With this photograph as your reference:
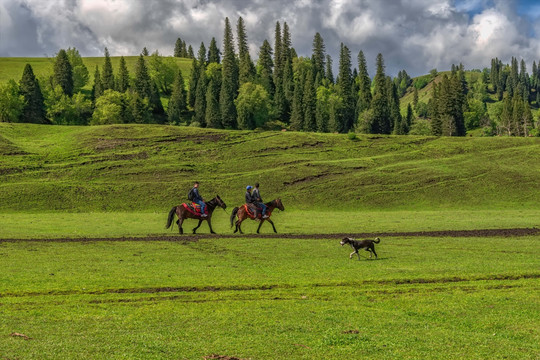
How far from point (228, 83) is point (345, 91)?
40.9 m

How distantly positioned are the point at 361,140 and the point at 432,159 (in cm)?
1754

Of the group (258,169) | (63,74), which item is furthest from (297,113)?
(63,74)

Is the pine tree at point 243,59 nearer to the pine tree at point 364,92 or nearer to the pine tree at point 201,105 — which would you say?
the pine tree at point 201,105

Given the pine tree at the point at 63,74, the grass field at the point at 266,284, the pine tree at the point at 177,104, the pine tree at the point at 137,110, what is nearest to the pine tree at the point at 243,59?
the pine tree at the point at 177,104

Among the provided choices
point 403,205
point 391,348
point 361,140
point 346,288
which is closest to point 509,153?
point 361,140

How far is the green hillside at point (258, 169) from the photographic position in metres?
76.1

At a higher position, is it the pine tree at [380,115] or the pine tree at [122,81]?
the pine tree at [122,81]

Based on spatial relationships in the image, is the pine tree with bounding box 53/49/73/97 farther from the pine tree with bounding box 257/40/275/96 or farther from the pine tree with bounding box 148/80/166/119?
the pine tree with bounding box 257/40/275/96

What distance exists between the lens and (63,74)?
167 m

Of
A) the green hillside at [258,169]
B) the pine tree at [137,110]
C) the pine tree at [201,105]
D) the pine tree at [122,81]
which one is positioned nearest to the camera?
the green hillside at [258,169]

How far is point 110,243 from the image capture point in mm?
34750

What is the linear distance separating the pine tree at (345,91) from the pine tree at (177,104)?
5246 centimetres

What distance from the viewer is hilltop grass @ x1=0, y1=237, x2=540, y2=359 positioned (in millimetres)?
11922

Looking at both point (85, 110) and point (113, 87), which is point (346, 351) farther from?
point (113, 87)
